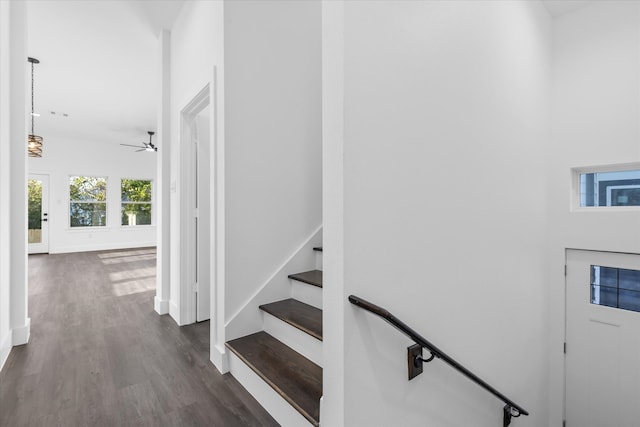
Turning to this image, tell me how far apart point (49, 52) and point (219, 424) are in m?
5.09

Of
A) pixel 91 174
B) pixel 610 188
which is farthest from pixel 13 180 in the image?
pixel 91 174

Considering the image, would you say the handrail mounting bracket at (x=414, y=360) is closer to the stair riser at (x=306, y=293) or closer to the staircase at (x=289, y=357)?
the staircase at (x=289, y=357)

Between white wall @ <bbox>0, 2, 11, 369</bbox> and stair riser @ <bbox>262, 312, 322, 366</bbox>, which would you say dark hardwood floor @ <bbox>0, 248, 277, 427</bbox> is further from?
stair riser @ <bbox>262, 312, 322, 366</bbox>

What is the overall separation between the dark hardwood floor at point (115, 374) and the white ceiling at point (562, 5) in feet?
13.5

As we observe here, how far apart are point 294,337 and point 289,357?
0.13m

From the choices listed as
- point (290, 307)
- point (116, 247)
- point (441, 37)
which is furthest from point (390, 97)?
point (116, 247)

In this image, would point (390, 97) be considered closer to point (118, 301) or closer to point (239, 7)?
point (239, 7)

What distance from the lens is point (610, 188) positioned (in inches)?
107

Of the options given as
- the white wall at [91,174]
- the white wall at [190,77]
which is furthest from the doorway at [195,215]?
the white wall at [91,174]

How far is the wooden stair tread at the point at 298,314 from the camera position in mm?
1848

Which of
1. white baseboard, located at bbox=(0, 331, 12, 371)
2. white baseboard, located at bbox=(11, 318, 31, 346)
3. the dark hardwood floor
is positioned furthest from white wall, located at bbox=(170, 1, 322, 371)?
white baseboard, located at bbox=(11, 318, 31, 346)

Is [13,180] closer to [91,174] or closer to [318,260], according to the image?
[318,260]

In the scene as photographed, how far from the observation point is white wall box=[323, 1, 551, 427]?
1.23 metres

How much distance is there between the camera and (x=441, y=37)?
1.57m
